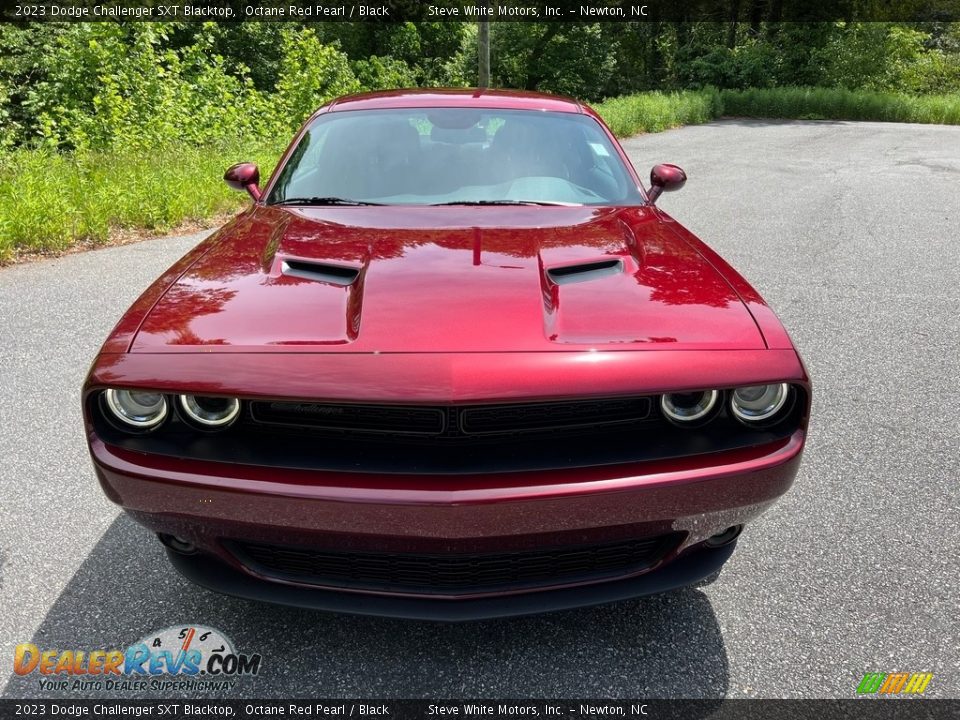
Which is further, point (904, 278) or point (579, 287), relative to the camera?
point (904, 278)

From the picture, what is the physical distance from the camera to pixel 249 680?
1885mm

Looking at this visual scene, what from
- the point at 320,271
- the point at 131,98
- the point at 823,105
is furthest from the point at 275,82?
the point at 320,271

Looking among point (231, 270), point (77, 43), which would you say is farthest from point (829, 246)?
point (77, 43)

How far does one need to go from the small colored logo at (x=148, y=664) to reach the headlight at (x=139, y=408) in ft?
2.23

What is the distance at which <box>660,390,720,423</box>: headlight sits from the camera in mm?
1753

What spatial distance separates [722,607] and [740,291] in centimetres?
94

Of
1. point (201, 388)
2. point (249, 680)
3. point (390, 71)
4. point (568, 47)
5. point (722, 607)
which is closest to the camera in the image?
point (201, 388)

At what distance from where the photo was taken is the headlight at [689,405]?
69.0 inches

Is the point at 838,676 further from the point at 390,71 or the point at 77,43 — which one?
the point at 390,71

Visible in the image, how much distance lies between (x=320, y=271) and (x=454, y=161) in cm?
108

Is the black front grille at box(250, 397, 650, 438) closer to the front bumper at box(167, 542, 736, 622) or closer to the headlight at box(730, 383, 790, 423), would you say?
the headlight at box(730, 383, 790, 423)

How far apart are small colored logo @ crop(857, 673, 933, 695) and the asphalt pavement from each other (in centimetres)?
3

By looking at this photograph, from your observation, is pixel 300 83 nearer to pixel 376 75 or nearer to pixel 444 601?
pixel 376 75

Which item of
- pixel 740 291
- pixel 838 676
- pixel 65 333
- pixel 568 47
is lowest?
pixel 568 47
